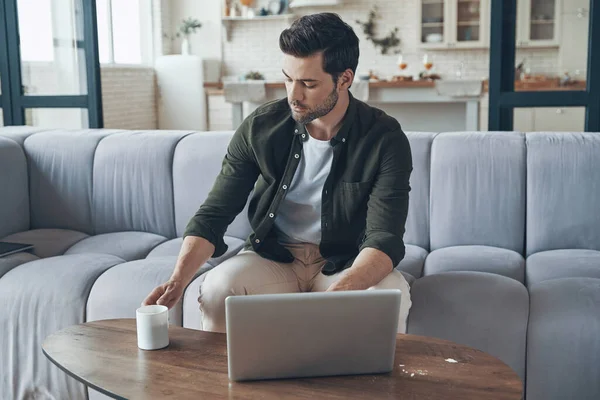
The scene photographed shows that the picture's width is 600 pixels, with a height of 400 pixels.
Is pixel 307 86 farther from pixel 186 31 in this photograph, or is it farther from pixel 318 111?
pixel 186 31

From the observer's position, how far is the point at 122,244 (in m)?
2.78

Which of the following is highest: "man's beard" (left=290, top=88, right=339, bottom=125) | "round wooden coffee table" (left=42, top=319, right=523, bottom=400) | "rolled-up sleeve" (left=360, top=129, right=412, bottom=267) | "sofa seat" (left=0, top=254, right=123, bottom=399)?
"man's beard" (left=290, top=88, right=339, bottom=125)

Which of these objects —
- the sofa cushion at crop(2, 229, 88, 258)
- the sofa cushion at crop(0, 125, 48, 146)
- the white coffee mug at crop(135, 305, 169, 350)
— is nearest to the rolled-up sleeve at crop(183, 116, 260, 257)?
the white coffee mug at crop(135, 305, 169, 350)

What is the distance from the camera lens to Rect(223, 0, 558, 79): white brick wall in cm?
845

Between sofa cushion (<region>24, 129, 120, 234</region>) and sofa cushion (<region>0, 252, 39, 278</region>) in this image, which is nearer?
sofa cushion (<region>0, 252, 39, 278</region>)

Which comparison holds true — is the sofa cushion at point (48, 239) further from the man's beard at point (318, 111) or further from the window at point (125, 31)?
the window at point (125, 31)

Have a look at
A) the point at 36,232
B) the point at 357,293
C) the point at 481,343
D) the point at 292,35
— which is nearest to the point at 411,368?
the point at 357,293

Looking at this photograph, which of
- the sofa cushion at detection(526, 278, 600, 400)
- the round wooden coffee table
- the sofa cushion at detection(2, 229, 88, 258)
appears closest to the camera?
the round wooden coffee table

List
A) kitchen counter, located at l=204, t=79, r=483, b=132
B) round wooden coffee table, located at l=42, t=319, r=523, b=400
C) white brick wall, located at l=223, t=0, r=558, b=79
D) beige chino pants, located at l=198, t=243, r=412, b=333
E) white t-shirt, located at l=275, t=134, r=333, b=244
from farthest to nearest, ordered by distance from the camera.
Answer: white brick wall, located at l=223, t=0, r=558, b=79 → kitchen counter, located at l=204, t=79, r=483, b=132 → white t-shirt, located at l=275, t=134, r=333, b=244 → beige chino pants, located at l=198, t=243, r=412, b=333 → round wooden coffee table, located at l=42, t=319, r=523, b=400

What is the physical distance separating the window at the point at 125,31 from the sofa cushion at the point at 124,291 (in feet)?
18.2

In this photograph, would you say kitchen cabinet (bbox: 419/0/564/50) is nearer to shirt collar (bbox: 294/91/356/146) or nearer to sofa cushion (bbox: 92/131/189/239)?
sofa cushion (bbox: 92/131/189/239)

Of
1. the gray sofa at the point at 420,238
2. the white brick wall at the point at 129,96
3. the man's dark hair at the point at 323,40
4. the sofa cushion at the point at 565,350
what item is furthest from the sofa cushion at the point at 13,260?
the white brick wall at the point at 129,96

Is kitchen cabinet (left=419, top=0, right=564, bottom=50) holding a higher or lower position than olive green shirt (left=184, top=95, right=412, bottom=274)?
higher

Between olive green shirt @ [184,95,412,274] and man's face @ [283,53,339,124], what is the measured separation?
0.36 feet
